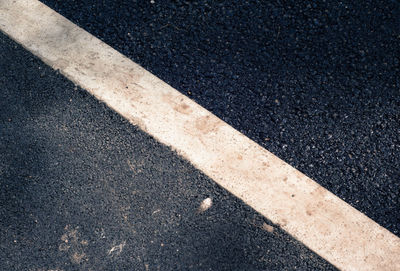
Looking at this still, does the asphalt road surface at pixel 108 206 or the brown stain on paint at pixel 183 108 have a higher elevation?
the brown stain on paint at pixel 183 108

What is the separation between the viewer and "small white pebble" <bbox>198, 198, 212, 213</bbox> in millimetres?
1982

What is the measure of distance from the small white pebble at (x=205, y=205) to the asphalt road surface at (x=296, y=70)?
47cm

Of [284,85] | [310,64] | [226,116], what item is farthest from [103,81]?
[310,64]

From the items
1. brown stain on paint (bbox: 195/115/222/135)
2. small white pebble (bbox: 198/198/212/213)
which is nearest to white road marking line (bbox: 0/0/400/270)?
brown stain on paint (bbox: 195/115/222/135)

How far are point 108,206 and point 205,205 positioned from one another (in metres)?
0.58

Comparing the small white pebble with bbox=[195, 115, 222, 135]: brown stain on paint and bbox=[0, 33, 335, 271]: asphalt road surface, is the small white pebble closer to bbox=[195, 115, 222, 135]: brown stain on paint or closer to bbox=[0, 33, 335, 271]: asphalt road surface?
bbox=[0, 33, 335, 271]: asphalt road surface

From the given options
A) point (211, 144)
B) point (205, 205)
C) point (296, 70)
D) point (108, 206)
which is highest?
point (296, 70)

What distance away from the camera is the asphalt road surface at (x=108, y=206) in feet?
6.34

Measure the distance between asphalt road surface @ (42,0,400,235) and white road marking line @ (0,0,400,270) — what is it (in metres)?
0.07

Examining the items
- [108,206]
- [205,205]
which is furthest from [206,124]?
[108,206]

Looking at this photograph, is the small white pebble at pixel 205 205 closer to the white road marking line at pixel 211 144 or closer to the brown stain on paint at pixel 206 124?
the white road marking line at pixel 211 144

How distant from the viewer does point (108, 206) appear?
79.0 inches

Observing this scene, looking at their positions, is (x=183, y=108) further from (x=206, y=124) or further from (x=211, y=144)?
(x=211, y=144)

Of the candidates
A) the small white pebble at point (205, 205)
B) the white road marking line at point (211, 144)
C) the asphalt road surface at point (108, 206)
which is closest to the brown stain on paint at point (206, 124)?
the white road marking line at point (211, 144)
